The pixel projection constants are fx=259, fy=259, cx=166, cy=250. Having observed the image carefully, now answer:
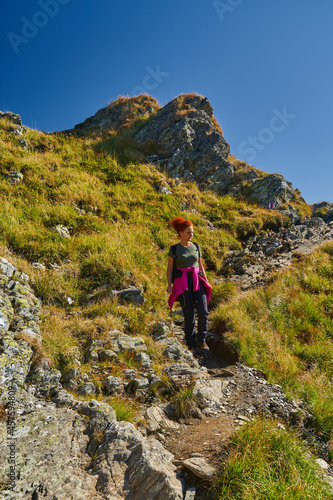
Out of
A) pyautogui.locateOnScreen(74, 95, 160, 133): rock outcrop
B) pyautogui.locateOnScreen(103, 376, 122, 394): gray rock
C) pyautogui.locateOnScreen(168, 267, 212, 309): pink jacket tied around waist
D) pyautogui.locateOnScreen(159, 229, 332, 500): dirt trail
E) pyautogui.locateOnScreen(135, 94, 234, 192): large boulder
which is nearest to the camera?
pyautogui.locateOnScreen(159, 229, 332, 500): dirt trail

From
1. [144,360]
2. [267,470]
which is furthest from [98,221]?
[267,470]

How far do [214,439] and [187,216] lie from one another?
10358 millimetres

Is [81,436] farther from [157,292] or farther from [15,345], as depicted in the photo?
[157,292]

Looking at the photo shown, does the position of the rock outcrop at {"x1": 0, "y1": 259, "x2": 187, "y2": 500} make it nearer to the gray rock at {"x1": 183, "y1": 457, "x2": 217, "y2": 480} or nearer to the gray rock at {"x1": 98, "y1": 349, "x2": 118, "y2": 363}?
the gray rock at {"x1": 183, "y1": 457, "x2": 217, "y2": 480}

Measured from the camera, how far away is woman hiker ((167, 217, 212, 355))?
536 centimetres

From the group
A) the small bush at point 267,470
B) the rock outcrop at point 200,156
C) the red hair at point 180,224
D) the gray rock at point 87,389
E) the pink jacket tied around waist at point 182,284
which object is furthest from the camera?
the rock outcrop at point 200,156

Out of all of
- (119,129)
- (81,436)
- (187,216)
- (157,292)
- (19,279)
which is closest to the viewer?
(81,436)

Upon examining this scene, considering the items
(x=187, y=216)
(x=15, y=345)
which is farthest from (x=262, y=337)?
(x=187, y=216)

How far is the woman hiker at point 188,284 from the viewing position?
5355 millimetres

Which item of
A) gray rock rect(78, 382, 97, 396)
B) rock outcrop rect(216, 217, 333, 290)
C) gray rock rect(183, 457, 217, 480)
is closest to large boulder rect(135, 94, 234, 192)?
rock outcrop rect(216, 217, 333, 290)

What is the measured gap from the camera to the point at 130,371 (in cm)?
416

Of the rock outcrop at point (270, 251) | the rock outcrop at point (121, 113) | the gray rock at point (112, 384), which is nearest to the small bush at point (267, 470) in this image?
the gray rock at point (112, 384)

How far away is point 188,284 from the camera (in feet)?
17.7

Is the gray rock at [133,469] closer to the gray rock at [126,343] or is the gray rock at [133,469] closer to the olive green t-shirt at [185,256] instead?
the gray rock at [126,343]
